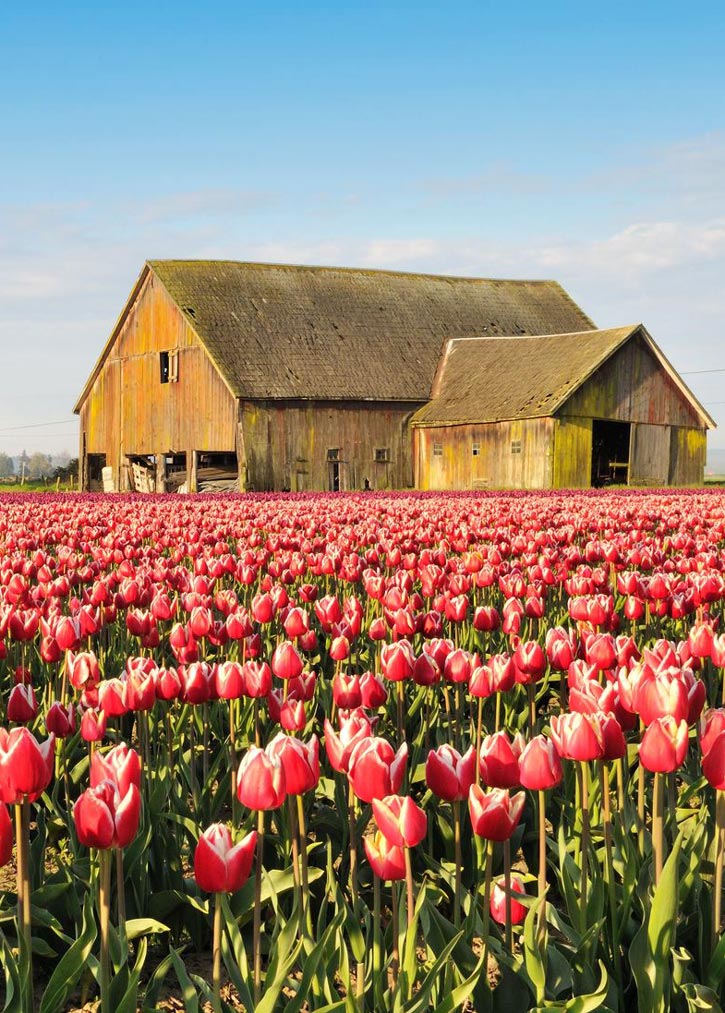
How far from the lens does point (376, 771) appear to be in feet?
8.67

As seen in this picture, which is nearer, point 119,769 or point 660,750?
point 119,769

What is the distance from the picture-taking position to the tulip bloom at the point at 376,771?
2.64 metres

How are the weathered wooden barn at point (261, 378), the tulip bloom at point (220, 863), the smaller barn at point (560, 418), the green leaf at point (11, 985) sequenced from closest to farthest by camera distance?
1. the tulip bloom at point (220, 863)
2. the green leaf at point (11, 985)
3. the smaller barn at point (560, 418)
4. the weathered wooden barn at point (261, 378)

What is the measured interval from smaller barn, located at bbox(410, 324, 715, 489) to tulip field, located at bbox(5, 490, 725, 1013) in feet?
130

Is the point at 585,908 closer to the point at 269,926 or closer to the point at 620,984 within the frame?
the point at 620,984

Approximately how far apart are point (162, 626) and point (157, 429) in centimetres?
4353

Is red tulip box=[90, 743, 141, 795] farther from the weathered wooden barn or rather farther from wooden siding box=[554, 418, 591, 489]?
the weathered wooden barn

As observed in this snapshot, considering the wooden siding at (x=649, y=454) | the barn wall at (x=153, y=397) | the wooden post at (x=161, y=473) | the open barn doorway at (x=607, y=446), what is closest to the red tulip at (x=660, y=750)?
the barn wall at (x=153, y=397)

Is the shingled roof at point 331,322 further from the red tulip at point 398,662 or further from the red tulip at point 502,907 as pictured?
the red tulip at point 502,907

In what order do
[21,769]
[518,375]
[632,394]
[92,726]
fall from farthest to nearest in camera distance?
[518,375]
[632,394]
[92,726]
[21,769]

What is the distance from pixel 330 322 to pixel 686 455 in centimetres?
1974

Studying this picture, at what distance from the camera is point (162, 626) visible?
25.2 ft

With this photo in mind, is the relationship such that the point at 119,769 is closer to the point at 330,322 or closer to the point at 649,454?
the point at 649,454

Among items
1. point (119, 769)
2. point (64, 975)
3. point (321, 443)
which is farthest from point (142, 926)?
point (321, 443)
